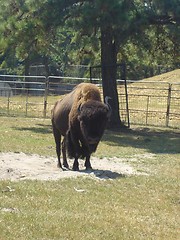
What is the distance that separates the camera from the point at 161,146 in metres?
17.1

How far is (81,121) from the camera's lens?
10383 mm

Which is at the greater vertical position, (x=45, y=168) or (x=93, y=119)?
(x=93, y=119)

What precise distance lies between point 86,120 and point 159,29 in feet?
42.1

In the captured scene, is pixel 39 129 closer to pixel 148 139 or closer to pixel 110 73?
pixel 110 73

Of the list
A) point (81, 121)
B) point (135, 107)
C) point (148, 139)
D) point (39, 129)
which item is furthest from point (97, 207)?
point (135, 107)

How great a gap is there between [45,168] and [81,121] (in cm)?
177

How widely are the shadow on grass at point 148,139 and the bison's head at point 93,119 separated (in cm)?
568

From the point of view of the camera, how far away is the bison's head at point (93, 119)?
33.1 ft

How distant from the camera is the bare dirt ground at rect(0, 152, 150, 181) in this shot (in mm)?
10180

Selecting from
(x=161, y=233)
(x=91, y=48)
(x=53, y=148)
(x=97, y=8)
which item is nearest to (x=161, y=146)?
Result: (x=53, y=148)

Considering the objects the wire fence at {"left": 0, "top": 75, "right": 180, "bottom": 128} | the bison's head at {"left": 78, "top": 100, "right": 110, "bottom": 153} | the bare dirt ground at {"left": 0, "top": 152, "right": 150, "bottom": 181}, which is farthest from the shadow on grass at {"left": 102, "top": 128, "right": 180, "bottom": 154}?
the bison's head at {"left": 78, "top": 100, "right": 110, "bottom": 153}

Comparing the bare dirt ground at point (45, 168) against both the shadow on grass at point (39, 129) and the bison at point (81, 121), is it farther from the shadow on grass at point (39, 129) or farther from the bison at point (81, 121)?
the shadow on grass at point (39, 129)

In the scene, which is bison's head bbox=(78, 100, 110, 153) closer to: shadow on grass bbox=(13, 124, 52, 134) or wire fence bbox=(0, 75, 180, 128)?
shadow on grass bbox=(13, 124, 52, 134)

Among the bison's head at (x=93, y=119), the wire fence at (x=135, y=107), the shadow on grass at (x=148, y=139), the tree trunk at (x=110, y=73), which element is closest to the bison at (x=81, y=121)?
the bison's head at (x=93, y=119)
